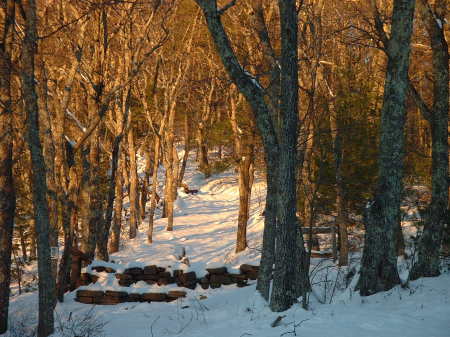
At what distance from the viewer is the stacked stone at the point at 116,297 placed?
37.9ft

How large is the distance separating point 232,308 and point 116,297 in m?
3.98

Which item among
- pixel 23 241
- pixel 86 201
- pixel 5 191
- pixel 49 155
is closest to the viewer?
pixel 5 191

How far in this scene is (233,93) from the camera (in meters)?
18.9

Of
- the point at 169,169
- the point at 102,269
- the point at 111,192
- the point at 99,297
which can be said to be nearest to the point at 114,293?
the point at 99,297

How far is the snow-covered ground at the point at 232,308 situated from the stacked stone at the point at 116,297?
8.9 inches

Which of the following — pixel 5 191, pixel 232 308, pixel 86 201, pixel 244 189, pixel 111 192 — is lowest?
pixel 232 308

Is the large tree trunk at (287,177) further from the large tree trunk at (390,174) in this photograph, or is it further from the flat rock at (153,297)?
the flat rock at (153,297)

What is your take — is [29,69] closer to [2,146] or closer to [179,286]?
[2,146]

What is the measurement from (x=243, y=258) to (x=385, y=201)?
32.5 ft

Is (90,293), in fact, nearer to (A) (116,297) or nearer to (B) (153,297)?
(A) (116,297)

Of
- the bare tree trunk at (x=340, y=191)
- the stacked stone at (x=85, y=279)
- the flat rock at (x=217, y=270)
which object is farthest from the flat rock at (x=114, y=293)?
the bare tree trunk at (x=340, y=191)

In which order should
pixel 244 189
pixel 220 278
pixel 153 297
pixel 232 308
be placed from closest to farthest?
pixel 232 308
pixel 153 297
pixel 220 278
pixel 244 189

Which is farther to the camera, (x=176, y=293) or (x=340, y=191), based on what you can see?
(x=340, y=191)

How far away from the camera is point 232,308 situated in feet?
29.6
